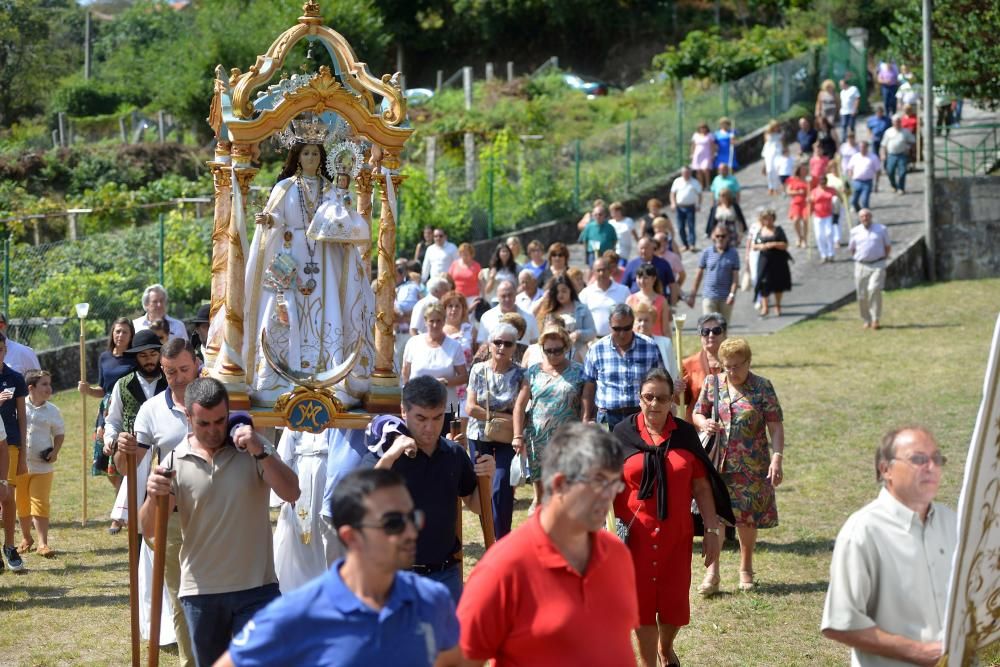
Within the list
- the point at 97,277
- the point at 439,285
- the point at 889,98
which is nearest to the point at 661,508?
the point at 439,285

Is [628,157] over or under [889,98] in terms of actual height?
under

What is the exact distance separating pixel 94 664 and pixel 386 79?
14.4ft

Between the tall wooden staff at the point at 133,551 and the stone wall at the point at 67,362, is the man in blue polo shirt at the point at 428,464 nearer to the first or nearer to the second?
the tall wooden staff at the point at 133,551

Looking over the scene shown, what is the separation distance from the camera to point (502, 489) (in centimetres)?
1002

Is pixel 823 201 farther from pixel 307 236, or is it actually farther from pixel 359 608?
pixel 359 608

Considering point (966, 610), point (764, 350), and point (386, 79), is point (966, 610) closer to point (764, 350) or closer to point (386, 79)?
point (386, 79)

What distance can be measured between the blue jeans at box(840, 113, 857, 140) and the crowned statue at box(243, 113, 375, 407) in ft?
72.0

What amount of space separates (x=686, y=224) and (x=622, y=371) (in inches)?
598

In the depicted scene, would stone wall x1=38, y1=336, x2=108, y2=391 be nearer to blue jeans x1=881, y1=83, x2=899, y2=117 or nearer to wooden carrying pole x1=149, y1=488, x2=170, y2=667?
wooden carrying pole x1=149, y1=488, x2=170, y2=667

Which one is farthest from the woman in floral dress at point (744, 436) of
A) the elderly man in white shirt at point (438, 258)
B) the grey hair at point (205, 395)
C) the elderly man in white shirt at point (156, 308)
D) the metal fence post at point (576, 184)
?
the metal fence post at point (576, 184)

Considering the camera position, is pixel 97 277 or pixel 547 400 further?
pixel 97 277

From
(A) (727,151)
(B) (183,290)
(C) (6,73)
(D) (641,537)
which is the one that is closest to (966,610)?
(D) (641,537)

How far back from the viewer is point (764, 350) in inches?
764

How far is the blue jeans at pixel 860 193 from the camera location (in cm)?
2575
